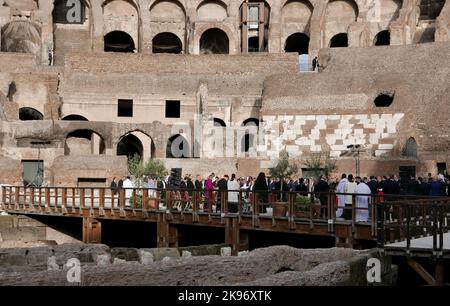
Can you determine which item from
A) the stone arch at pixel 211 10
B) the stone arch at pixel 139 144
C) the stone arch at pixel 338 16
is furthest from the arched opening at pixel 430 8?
the stone arch at pixel 139 144

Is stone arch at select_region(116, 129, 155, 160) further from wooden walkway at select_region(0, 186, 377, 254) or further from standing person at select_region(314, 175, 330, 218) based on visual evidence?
standing person at select_region(314, 175, 330, 218)

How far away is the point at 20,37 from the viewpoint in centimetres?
4869

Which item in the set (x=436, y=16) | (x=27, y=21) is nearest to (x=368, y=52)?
(x=436, y=16)

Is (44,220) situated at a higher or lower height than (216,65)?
lower

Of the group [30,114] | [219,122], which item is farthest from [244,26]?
[30,114]

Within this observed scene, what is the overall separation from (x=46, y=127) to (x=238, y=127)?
9363 mm

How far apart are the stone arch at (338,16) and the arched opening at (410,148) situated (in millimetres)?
16784

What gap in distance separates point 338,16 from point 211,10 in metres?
8.52

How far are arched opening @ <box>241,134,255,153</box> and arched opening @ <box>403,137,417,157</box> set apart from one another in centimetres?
739

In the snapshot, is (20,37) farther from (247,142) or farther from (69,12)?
(247,142)

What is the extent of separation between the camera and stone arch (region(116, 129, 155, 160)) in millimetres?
40609

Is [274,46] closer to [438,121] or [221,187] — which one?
[438,121]

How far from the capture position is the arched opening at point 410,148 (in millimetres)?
36219

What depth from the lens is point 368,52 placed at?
41.7 meters
